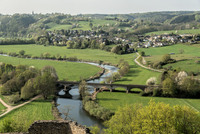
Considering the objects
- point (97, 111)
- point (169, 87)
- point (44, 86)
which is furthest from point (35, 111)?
point (169, 87)

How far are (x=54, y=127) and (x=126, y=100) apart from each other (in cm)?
3883

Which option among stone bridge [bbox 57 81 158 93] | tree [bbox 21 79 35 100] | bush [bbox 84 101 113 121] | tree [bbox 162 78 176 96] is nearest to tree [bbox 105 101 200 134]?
bush [bbox 84 101 113 121]

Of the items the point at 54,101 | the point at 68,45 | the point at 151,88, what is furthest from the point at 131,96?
the point at 68,45

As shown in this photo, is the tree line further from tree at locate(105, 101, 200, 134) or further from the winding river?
tree at locate(105, 101, 200, 134)

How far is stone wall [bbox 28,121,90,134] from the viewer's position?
22359 mm

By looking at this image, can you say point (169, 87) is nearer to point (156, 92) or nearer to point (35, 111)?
point (156, 92)

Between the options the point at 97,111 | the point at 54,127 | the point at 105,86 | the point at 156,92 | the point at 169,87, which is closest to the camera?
the point at 54,127

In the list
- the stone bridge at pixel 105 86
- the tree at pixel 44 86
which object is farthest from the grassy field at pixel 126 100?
the tree at pixel 44 86

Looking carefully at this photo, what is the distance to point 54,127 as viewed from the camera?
Answer: 74.4 feet

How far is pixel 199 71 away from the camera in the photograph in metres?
Result: 79.8

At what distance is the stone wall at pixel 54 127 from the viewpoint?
22.4 m

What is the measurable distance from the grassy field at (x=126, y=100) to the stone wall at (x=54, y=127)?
100ft

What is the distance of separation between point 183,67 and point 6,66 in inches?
2936

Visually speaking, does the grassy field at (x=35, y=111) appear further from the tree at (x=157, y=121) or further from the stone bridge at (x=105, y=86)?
the tree at (x=157, y=121)
